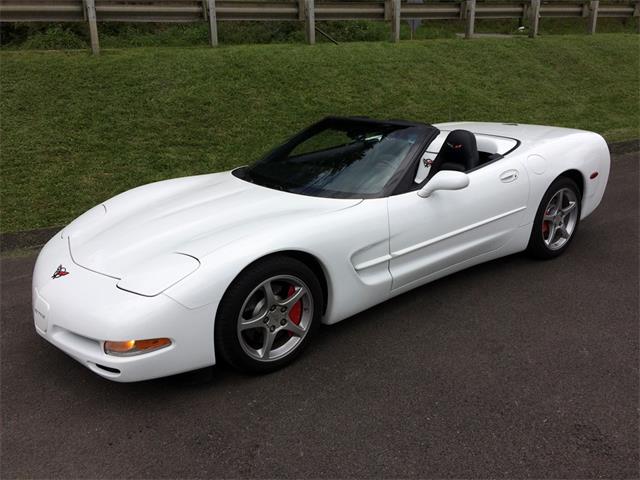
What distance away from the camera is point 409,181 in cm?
349

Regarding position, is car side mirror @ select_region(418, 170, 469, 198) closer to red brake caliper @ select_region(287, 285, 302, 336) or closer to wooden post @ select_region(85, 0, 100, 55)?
red brake caliper @ select_region(287, 285, 302, 336)

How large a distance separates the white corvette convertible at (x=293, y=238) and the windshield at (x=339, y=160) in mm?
13

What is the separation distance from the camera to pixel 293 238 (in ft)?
9.50

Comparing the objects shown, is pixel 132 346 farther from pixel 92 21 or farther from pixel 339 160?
pixel 92 21

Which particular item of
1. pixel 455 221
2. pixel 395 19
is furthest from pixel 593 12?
pixel 455 221

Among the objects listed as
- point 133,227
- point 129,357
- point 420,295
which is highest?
point 133,227

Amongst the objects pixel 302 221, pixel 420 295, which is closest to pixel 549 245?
pixel 420 295

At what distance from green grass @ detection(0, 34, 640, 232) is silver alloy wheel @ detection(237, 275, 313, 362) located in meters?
3.44

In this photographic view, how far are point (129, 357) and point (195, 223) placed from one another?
91 cm

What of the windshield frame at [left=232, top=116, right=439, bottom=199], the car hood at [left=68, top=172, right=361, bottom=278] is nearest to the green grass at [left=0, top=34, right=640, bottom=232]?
the car hood at [left=68, top=172, right=361, bottom=278]

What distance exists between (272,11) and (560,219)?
6928 mm

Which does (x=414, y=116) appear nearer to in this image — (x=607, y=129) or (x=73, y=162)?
(x=607, y=129)

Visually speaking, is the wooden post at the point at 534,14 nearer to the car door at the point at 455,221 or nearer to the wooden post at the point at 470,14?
the wooden post at the point at 470,14

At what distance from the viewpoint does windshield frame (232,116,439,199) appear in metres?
3.41
